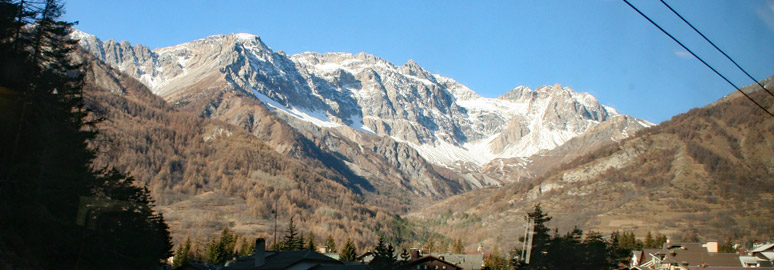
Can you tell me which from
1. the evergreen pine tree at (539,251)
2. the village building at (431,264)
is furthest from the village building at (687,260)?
the village building at (431,264)

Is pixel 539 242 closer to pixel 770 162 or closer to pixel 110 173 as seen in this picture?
pixel 110 173

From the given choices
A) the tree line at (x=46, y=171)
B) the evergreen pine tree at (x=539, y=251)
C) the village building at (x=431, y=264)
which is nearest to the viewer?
the tree line at (x=46, y=171)

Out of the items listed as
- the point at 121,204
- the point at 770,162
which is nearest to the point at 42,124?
the point at 121,204

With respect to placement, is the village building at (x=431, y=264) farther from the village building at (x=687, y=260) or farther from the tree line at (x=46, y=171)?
the tree line at (x=46, y=171)

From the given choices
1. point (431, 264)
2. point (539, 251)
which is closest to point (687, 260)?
point (539, 251)

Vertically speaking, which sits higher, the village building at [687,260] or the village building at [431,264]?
the village building at [687,260]

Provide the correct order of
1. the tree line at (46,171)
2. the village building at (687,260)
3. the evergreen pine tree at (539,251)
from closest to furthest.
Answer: the tree line at (46,171) < the evergreen pine tree at (539,251) < the village building at (687,260)

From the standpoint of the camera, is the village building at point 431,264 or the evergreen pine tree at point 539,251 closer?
the evergreen pine tree at point 539,251

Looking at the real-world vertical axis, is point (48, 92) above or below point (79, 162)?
above

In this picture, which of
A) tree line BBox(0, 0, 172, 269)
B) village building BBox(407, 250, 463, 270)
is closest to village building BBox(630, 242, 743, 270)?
village building BBox(407, 250, 463, 270)

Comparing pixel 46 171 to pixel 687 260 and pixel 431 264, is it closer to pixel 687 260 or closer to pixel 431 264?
pixel 431 264

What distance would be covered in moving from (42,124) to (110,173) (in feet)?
45.8

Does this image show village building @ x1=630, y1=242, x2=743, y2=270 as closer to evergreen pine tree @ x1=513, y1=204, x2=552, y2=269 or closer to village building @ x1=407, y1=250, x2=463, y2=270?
evergreen pine tree @ x1=513, y1=204, x2=552, y2=269

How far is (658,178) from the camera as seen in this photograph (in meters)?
194
